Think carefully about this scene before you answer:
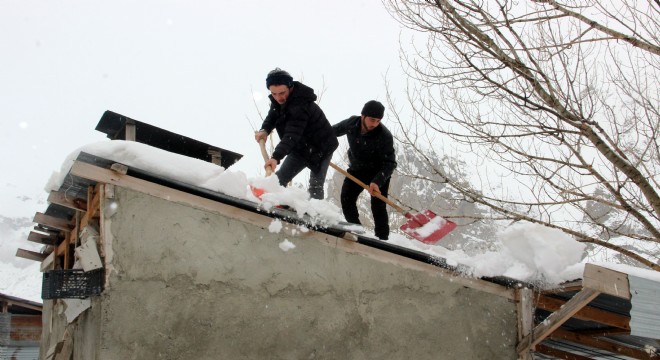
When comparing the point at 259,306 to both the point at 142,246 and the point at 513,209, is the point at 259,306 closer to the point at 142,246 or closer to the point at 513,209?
the point at 142,246

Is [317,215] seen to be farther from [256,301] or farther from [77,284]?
[77,284]

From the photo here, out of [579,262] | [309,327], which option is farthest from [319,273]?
[579,262]

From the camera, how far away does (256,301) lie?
149 inches

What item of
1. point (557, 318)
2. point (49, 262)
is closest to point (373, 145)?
point (557, 318)

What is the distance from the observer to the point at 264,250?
392cm

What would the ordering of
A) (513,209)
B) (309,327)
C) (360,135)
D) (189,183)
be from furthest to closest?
(513,209) < (360,135) < (309,327) < (189,183)

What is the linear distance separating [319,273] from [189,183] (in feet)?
4.07

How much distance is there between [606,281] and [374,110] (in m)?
2.82

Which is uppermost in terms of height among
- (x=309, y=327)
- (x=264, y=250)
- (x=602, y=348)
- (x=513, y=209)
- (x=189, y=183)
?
(x=513, y=209)

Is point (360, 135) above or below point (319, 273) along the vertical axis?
above

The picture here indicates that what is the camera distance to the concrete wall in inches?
133

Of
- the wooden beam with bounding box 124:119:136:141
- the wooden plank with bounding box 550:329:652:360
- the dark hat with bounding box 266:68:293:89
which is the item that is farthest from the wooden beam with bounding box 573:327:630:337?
the wooden beam with bounding box 124:119:136:141

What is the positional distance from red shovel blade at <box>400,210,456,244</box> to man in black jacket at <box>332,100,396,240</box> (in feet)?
1.24

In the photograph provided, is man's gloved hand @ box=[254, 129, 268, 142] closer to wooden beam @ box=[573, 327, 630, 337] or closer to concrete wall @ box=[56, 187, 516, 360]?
concrete wall @ box=[56, 187, 516, 360]
